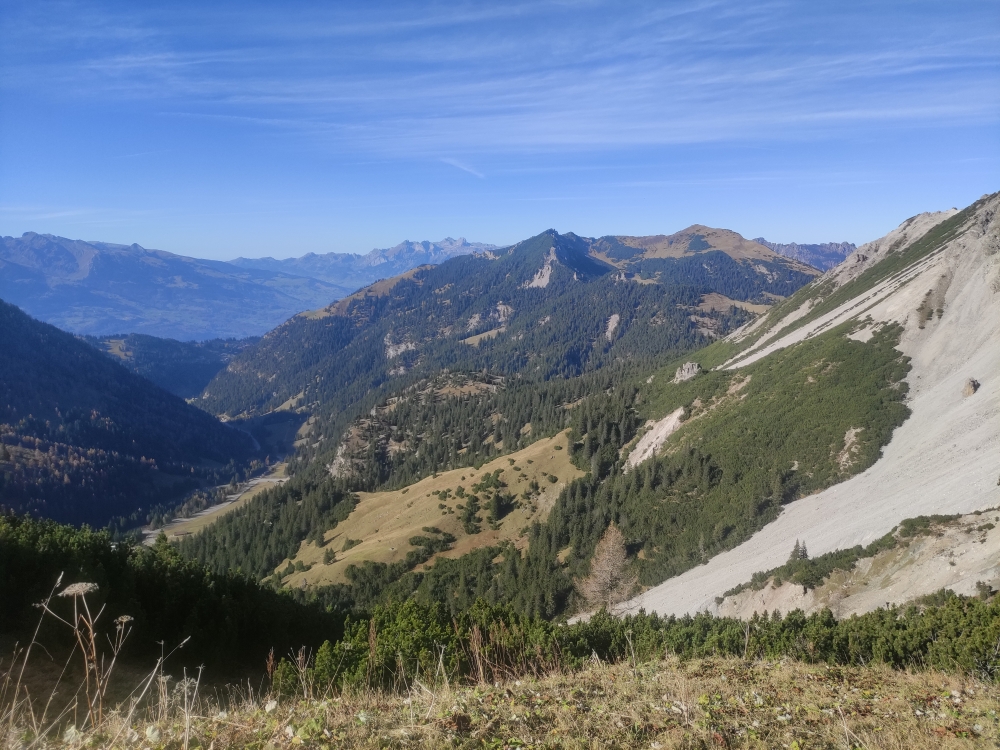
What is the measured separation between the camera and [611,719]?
8742 mm

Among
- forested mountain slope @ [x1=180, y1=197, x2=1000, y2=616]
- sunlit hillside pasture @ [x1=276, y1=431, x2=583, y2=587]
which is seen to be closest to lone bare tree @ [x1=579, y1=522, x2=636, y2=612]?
forested mountain slope @ [x1=180, y1=197, x2=1000, y2=616]

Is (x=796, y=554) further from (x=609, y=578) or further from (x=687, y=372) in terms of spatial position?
(x=687, y=372)

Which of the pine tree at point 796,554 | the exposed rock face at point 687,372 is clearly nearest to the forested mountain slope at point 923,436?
the pine tree at point 796,554

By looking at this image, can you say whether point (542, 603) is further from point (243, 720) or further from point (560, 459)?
point (243, 720)

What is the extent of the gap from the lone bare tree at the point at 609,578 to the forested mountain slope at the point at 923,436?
4886mm

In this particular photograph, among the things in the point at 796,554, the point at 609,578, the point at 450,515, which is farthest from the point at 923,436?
the point at 450,515

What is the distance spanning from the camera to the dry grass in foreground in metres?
7.76

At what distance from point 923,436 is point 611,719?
7243 cm

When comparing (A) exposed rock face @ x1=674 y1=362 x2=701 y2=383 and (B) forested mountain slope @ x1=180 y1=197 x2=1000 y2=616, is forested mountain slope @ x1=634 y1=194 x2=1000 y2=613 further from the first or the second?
(A) exposed rock face @ x1=674 y1=362 x2=701 y2=383

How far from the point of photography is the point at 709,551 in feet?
207

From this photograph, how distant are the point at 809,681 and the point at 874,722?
2.85 m

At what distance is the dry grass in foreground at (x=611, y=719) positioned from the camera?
776 centimetres

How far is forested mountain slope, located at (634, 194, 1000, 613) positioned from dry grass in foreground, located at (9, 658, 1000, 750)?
32.7m

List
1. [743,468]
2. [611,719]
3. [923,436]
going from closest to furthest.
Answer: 1. [611,719]
2. [923,436]
3. [743,468]
